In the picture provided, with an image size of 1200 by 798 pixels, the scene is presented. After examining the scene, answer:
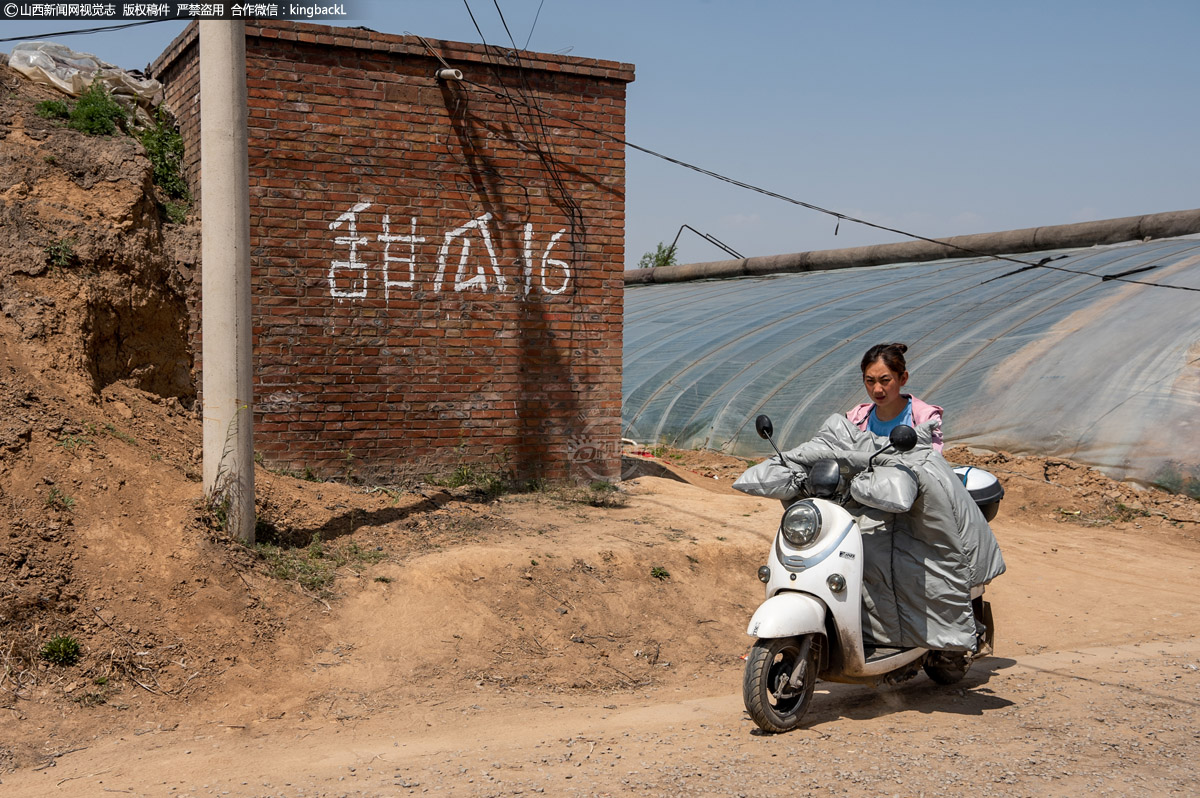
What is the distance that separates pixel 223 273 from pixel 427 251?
9.34 feet

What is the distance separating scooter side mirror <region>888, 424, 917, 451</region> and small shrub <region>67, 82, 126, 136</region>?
23.9 feet

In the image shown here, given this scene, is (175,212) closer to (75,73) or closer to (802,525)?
(75,73)

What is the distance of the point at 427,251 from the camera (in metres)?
8.84

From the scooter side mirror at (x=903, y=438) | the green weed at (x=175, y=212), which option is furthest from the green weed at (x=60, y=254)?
the scooter side mirror at (x=903, y=438)

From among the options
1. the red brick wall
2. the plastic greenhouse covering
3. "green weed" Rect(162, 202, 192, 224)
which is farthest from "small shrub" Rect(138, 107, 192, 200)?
the plastic greenhouse covering

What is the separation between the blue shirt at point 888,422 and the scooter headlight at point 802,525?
71cm

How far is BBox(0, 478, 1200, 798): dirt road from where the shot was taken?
401 cm

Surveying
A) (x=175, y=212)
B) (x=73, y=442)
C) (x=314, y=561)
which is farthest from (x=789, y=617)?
A: (x=175, y=212)

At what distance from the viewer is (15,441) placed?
5.80 metres

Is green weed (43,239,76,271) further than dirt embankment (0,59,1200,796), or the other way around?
green weed (43,239,76,271)

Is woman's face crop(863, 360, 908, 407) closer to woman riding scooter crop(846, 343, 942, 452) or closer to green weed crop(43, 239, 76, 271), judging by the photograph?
woman riding scooter crop(846, 343, 942, 452)

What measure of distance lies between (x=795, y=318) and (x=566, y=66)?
8.90m

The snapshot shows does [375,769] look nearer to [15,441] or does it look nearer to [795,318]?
[15,441]

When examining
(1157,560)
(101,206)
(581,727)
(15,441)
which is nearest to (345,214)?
(101,206)
